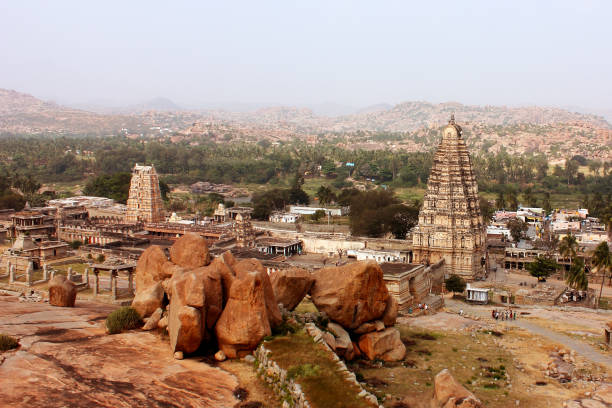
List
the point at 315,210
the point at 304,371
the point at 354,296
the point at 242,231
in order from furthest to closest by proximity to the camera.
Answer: the point at 315,210, the point at 242,231, the point at 354,296, the point at 304,371

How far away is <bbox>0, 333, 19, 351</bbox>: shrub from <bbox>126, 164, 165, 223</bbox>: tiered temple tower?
50.7 meters

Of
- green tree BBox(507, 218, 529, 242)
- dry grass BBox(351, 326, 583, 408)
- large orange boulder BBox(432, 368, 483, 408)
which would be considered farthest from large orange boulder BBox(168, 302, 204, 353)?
green tree BBox(507, 218, 529, 242)

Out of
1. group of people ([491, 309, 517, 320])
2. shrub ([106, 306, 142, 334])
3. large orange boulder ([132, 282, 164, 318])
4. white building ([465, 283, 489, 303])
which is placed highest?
large orange boulder ([132, 282, 164, 318])

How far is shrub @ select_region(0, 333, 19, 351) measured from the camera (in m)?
21.4

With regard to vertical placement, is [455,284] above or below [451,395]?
below

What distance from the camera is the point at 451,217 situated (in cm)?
5116

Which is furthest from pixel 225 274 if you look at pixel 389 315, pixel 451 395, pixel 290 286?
→ pixel 451 395

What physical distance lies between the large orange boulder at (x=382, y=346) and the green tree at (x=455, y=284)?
901 inches

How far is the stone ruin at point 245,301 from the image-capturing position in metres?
21.6

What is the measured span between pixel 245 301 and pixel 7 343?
8600mm

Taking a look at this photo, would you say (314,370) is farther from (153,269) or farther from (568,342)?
(568,342)

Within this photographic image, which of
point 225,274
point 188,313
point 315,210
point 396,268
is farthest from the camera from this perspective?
point 315,210

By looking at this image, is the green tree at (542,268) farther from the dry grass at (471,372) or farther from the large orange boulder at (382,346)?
the large orange boulder at (382,346)

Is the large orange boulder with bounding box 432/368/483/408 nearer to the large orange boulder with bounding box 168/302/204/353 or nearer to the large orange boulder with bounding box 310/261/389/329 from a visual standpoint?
the large orange boulder with bounding box 310/261/389/329
